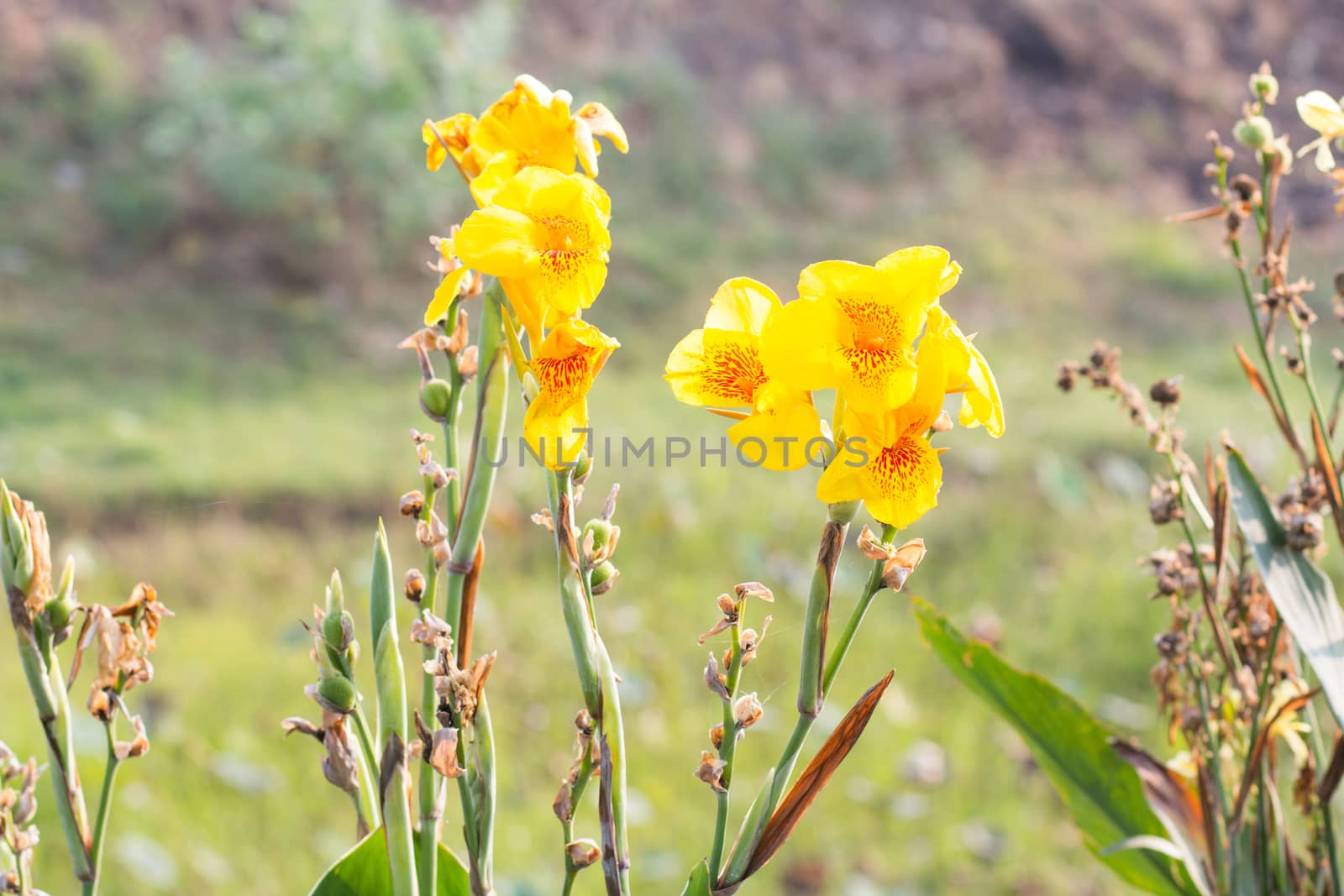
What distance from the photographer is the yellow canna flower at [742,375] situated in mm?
281

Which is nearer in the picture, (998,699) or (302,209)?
(998,699)

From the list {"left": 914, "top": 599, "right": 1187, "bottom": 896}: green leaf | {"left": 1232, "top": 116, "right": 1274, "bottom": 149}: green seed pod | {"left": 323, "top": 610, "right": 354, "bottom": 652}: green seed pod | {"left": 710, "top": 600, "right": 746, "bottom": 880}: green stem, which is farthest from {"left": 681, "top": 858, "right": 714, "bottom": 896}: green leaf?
{"left": 1232, "top": 116, "right": 1274, "bottom": 149}: green seed pod

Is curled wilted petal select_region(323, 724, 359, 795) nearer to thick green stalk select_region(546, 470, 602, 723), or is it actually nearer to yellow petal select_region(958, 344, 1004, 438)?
thick green stalk select_region(546, 470, 602, 723)

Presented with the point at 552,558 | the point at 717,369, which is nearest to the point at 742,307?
the point at 717,369

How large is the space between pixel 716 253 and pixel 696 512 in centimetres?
105

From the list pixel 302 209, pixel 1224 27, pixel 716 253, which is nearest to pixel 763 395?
pixel 302 209

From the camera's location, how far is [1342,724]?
15.2 inches

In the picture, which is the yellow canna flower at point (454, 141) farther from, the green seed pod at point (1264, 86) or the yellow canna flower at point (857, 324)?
the green seed pod at point (1264, 86)

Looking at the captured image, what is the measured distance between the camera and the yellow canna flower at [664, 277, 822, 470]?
28 centimetres

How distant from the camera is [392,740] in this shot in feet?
0.96

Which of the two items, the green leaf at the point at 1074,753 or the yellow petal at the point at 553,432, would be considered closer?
the yellow petal at the point at 553,432

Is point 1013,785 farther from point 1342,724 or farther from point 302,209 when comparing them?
point 302,209

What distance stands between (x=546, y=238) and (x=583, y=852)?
16 centimetres

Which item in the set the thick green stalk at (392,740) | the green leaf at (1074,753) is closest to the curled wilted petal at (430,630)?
the thick green stalk at (392,740)
